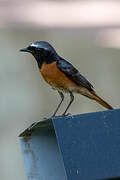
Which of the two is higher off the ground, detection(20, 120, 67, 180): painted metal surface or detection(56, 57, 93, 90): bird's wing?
detection(56, 57, 93, 90): bird's wing

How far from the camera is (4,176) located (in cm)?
801

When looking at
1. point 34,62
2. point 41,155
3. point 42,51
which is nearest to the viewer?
point 41,155

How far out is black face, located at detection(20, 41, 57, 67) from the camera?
200 inches

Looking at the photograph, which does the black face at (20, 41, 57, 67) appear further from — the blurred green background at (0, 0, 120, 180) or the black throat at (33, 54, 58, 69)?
the blurred green background at (0, 0, 120, 180)

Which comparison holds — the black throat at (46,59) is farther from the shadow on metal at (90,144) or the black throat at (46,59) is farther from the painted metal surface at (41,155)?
the shadow on metal at (90,144)

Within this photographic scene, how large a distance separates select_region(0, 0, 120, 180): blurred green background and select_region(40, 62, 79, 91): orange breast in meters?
2.97

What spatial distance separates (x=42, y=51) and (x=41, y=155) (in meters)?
1.70

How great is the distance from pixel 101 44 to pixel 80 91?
3.74m

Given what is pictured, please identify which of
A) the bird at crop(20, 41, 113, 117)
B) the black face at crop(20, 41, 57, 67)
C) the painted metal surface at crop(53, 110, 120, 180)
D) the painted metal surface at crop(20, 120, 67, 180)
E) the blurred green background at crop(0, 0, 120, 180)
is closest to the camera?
the painted metal surface at crop(53, 110, 120, 180)

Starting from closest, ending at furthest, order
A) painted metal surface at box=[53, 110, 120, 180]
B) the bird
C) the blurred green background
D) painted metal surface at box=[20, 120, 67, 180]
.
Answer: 1. painted metal surface at box=[53, 110, 120, 180]
2. painted metal surface at box=[20, 120, 67, 180]
3. the bird
4. the blurred green background

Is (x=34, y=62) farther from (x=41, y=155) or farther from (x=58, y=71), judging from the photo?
(x=41, y=155)

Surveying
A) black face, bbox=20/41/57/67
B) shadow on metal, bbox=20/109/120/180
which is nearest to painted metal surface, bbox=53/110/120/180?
shadow on metal, bbox=20/109/120/180

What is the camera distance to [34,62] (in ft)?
29.3

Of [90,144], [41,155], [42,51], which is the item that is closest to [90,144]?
[90,144]
